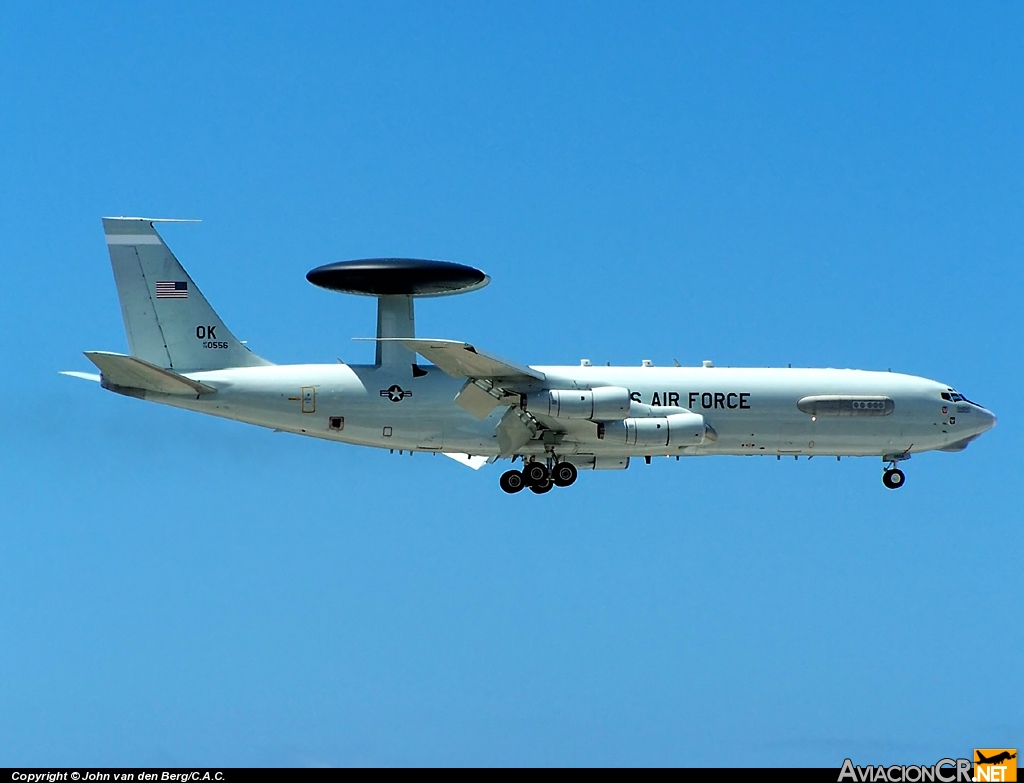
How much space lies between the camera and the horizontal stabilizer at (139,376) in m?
38.4

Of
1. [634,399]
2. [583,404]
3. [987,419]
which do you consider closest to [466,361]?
[583,404]

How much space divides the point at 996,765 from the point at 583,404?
55.7ft

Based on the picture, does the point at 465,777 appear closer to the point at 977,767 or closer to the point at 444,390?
the point at 977,767

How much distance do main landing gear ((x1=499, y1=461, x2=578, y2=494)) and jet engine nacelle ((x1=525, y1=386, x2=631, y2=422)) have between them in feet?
8.72

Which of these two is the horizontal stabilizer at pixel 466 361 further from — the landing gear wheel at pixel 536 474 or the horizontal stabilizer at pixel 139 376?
the horizontal stabilizer at pixel 139 376

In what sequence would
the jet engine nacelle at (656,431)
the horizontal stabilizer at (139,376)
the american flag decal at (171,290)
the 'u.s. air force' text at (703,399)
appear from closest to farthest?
the horizontal stabilizer at (139,376)
the jet engine nacelle at (656,431)
the american flag decal at (171,290)
the 'u.s. air force' text at (703,399)

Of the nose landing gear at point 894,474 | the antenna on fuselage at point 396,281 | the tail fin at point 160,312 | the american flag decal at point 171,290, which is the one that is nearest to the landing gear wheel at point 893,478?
the nose landing gear at point 894,474

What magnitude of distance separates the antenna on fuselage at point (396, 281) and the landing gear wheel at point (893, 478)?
1413 centimetres

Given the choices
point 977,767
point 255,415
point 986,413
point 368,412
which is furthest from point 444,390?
point 977,767

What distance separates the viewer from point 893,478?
45.1 meters

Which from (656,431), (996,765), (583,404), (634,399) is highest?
(634,399)

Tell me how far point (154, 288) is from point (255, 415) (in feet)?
16.8

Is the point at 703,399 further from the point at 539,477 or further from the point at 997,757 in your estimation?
the point at 997,757

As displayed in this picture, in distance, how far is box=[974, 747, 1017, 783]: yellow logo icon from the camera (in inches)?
1001
